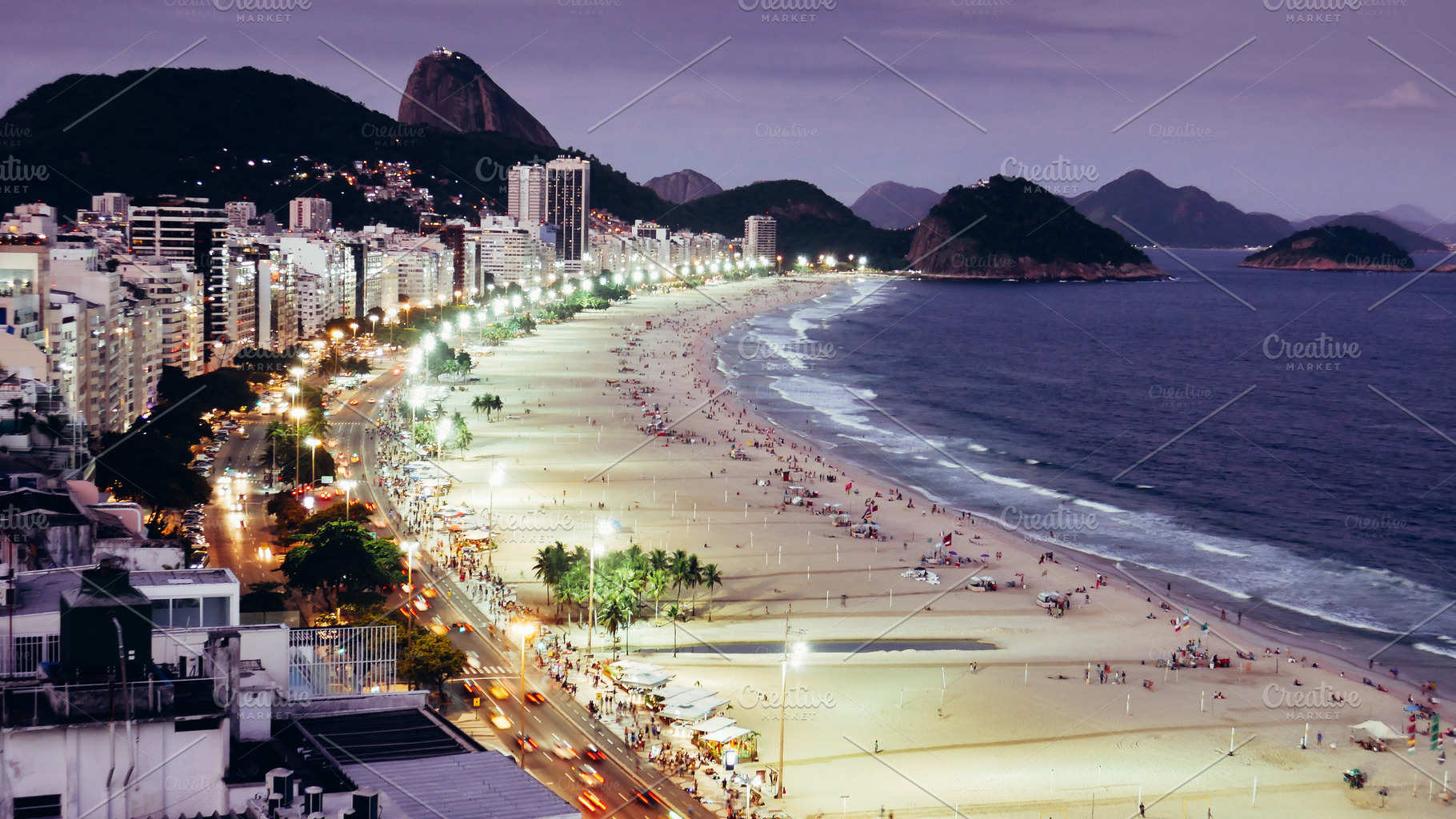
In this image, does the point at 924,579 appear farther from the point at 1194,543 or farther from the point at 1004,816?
the point at 1004,816

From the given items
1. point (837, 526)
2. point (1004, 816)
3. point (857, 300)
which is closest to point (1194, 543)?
point (837, 526)

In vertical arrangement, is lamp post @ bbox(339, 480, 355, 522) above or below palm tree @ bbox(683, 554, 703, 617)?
above

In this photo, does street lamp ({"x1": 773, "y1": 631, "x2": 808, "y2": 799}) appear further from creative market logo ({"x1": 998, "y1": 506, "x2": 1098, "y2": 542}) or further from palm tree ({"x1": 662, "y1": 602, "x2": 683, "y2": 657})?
creative market logo ({"x1": 998, "y1": 506, "x2": 1098, "y2": 542})

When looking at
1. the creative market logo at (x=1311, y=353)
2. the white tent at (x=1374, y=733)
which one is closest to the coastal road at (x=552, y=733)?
the white tent at (x=1374, y=733)

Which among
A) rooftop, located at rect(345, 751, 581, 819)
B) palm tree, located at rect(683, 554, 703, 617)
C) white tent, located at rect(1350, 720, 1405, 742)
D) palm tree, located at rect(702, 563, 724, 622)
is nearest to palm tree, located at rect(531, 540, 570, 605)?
palm tree, located at rect(683, 554, 703, 617)

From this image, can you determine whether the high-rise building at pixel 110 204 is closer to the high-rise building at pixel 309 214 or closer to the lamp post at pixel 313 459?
the high-rise building at pixel 309 214

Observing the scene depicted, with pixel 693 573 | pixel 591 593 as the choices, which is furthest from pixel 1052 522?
pixel 591 593
